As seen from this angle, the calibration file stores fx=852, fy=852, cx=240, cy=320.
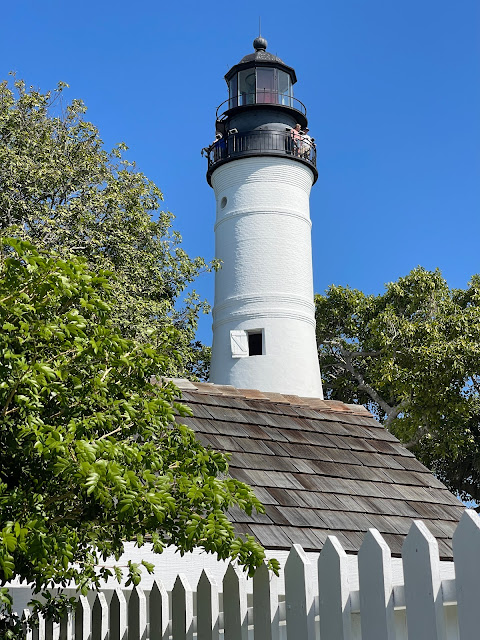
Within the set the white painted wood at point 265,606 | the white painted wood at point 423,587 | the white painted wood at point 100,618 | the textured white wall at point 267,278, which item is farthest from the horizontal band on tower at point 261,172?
the white painted wood at point 423,587

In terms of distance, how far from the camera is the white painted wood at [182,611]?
181 inches

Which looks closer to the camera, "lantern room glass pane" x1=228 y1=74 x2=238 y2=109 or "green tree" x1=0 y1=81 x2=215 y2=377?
"green tree" x1=0 y1=81 x2=215 y2=377

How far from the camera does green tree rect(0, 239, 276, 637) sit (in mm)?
3734

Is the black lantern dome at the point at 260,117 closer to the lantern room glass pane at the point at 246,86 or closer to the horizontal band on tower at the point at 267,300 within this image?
the lantern room glass pane at the point at 246,86

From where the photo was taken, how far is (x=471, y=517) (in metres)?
3.14

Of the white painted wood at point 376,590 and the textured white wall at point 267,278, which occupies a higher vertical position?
the textured white wall at point 267,278

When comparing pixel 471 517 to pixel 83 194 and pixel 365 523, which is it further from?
pixel 83 194

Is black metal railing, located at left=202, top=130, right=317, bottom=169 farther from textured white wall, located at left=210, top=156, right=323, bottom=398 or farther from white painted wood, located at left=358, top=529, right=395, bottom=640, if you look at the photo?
white painted wood, located at left=358, top=529, right=395, bottom=640

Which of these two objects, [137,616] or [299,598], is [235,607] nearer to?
[299,598]

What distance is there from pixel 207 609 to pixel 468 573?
1.78m

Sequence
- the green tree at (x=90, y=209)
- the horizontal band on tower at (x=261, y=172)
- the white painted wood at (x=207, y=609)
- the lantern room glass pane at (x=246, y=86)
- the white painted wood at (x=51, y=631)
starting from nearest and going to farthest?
1. the white painted wood at (x=207, y=609)
2. the white painted wood at (x=51, y=631)
3. the green tree at (x=90, y=209)
4. the horizontal band on tower at (x=261, y=172)
5. the lantern room glass pane at (x=246, y=86)

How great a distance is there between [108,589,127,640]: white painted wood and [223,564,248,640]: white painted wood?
112 centimetres

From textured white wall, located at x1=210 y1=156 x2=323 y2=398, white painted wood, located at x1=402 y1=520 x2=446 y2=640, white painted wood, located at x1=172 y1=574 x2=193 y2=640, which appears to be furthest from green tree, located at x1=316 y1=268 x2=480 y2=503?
white painted wood, located at x1=402 y1=520 x2=446 y2=640

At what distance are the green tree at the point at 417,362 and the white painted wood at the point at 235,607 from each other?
2359 cm
